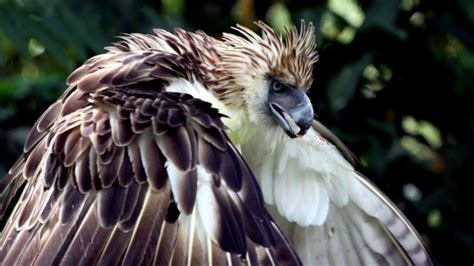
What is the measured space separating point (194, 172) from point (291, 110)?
0.86m

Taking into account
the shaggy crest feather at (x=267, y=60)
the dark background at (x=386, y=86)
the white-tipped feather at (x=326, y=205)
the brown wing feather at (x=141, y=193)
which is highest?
the shaggy crest feather at (x=267, y=60)

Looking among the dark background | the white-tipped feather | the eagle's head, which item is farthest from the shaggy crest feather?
the dark background

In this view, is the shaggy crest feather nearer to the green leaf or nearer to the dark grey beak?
the dark grey beak

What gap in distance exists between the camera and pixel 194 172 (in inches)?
212

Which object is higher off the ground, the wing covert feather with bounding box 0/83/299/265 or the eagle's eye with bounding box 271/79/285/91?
the eagle's eye with bounding box 271/79/285/91

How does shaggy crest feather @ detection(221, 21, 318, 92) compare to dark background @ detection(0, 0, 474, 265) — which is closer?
shaggy crest feather @ detection(221, 21, 318, 92)

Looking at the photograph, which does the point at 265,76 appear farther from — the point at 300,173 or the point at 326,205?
the point at 326,205

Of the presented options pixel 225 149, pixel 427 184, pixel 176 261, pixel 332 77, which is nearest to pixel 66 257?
pixel 176 261

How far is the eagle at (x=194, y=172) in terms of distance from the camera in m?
5.32

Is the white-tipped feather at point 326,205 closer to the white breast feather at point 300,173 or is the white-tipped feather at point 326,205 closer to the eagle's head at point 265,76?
the white breast feather at point 300,173

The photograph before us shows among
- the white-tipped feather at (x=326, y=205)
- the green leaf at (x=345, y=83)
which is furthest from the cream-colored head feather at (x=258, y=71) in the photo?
the green leaf at (x=345, y=83)

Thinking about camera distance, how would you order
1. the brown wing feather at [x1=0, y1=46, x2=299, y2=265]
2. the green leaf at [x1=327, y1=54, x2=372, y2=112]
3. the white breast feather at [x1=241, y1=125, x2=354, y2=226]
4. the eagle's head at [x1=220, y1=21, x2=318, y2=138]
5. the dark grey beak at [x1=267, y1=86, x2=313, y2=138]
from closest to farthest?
the brown wing feather at [x1=0, y1=46, x2=299, y2=265]
the dark grey beak at [x1=267, y1=86, x2=313, y2=138]
the eagle's head at [x1=220, y1=21, x2=318, y2=138]
the white breast feather at [x1=241, y1=125, x2=354, y2=226]
the green leaf at [x1=327, y1=54, x2=372, y2=112]

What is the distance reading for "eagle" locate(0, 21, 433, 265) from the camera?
17.4ft

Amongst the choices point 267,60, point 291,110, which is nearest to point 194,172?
point 291,110
